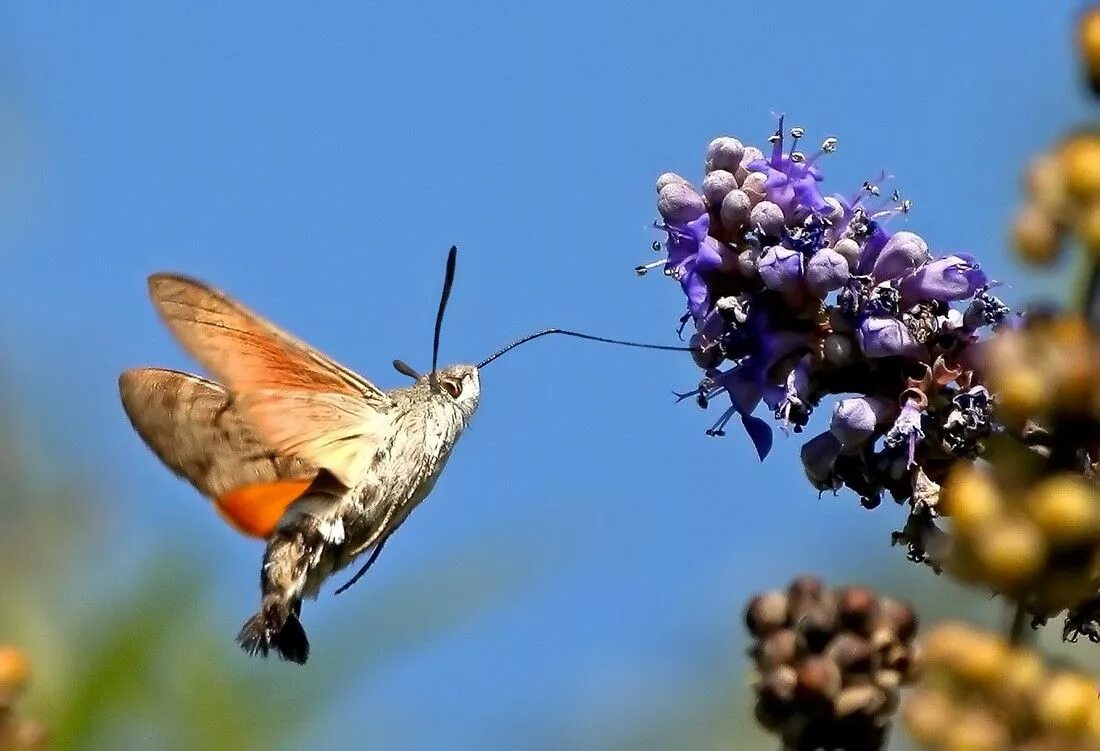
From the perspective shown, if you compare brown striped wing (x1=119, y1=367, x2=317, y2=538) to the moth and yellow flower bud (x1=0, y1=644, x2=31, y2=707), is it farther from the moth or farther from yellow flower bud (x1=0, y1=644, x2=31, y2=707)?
yellow flower bud (x1=0, y1=644, x2=31, y2=707)

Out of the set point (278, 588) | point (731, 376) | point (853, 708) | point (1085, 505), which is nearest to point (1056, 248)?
point (1085, 505)

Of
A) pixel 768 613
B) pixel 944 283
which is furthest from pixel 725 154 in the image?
pixel 768 613

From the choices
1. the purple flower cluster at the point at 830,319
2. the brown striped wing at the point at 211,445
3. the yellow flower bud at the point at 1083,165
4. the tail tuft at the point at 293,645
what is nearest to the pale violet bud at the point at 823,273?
the purple flower cluster at the point at 830,319

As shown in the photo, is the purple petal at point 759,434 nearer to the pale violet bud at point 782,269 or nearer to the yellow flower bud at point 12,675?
the pale violet bud at point 782,269

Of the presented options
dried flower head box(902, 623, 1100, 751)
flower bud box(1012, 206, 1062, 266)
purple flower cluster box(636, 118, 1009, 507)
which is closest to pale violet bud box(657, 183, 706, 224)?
purple flower cluster box(636, 118, 1009, 507)

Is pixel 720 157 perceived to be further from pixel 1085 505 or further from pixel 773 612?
pixel 1085 505

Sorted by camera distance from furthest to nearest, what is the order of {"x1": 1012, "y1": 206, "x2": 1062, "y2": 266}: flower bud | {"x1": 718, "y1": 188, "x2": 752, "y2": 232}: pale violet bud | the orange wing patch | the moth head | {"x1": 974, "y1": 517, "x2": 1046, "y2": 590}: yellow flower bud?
the moth head, the orange wing patch, {"x1": 718, "y1": 188, "x2": 752, "y2": 232}: pale violet bud, {"x1": 1012, "y1": 206, "x2": 1062, "y2": 266}: flower bud, {"x1": 974, "y1": 517, "x2": 1046, "y2": 590}: yellow flower bud

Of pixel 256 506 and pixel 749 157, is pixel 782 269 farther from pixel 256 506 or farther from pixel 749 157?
pixel 256 506
